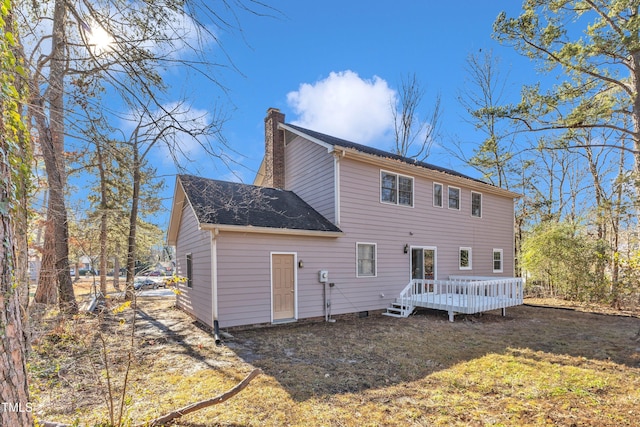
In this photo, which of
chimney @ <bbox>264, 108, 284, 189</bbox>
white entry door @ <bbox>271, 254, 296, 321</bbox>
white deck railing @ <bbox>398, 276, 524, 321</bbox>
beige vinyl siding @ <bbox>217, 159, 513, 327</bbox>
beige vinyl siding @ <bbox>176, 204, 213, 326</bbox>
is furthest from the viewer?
chimney @ <bbox>264, 108, 284, 189</bbox>

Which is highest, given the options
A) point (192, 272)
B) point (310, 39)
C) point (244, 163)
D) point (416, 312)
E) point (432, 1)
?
point (432, 1)

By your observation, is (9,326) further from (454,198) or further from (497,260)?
(497,260)

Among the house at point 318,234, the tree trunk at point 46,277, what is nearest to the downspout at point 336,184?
the house at point 318,234

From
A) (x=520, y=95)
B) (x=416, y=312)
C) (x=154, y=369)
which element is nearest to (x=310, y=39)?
(x=154, y=369)

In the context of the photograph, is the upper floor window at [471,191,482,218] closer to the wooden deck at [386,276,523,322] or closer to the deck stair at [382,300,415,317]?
the wooden deck at [386,276,523,322]

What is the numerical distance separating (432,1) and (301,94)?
6099 millimetres

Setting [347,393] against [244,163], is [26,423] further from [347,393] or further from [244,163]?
[347,393]

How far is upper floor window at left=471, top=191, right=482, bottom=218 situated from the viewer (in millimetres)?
13477

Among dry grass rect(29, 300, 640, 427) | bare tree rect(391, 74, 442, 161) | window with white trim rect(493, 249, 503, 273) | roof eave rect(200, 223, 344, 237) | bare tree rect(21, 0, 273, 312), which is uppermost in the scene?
bare tree rect(391, 74, 442, 161)

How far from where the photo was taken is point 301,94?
315 inches

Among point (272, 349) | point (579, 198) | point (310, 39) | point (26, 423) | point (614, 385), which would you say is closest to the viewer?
point (26, 423)

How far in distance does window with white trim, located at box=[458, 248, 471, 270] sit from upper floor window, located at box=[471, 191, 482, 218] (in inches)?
63.7

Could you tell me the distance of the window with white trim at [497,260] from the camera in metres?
14.3

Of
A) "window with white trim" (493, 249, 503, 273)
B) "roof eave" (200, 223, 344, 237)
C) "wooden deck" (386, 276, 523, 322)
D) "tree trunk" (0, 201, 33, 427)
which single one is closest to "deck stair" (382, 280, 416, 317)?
"wooden deck" (386, 276, 523, 322)
